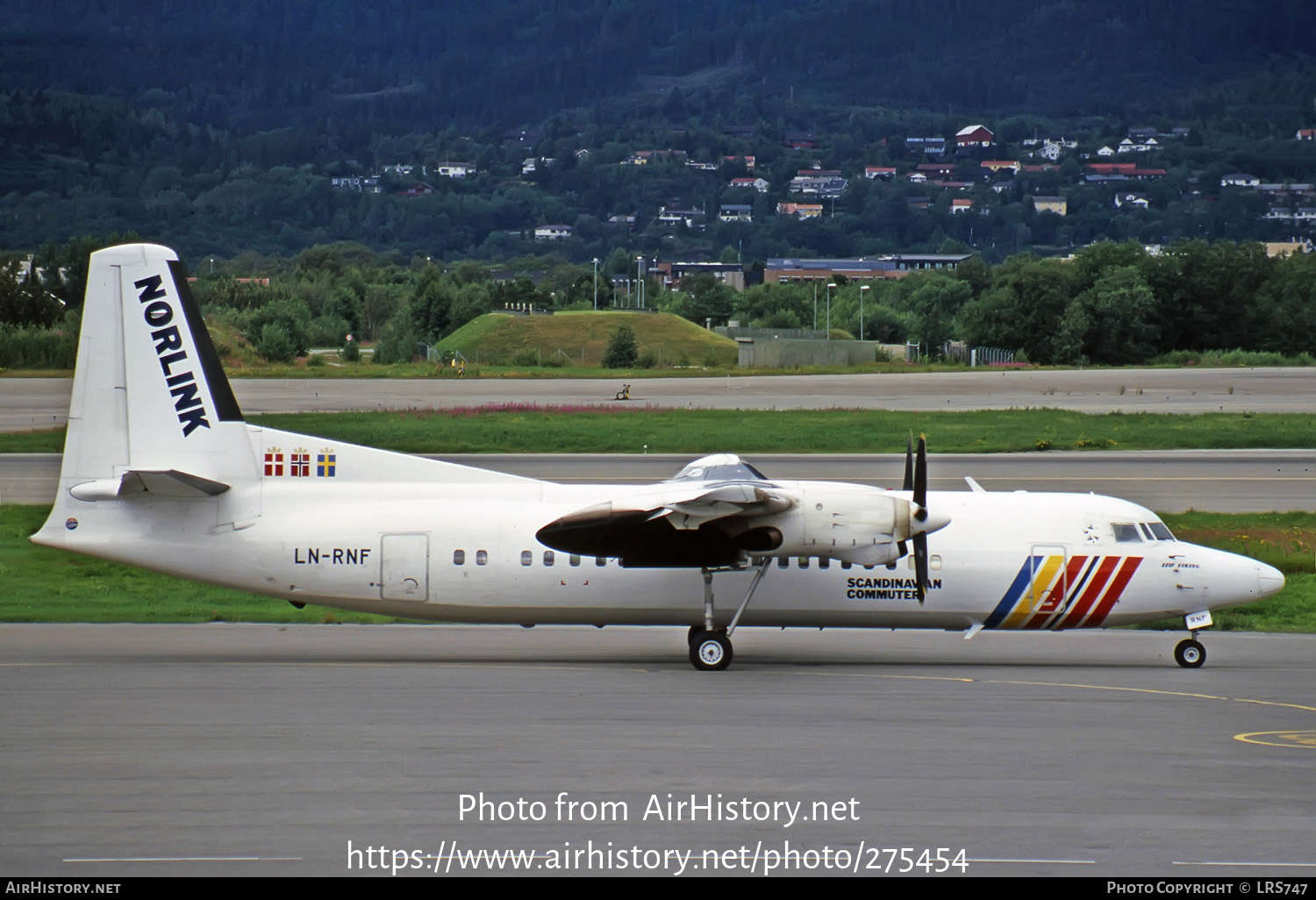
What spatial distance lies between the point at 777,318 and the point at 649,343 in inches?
2077

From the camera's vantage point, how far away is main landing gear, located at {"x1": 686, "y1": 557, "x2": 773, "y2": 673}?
2109cm

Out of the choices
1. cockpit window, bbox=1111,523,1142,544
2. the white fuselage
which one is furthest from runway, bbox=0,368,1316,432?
cockpit window, bbox=1111,523,1142,544

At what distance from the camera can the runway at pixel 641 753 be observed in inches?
493

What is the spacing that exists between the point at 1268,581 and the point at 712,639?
859 centimetres

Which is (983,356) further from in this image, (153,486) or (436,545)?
(153,486)

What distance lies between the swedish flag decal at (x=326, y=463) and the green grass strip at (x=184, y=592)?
4430mm

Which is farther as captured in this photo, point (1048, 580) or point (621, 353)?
point (621, 353)

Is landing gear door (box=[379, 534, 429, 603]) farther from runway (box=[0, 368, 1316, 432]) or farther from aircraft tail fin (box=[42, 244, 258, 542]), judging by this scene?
runway (box=[0, 368, 1316, 432])

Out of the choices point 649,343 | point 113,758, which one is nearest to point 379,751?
point 113,758

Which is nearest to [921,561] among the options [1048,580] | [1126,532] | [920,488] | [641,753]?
[920,488]

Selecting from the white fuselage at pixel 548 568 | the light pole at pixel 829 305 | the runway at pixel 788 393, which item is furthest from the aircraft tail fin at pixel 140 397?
the light pole at pixel 829 305

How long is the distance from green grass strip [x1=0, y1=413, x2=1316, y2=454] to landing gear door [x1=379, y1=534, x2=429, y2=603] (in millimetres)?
30969

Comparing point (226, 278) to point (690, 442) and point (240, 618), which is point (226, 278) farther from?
point (240, 618)

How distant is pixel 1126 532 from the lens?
22.4 metres
